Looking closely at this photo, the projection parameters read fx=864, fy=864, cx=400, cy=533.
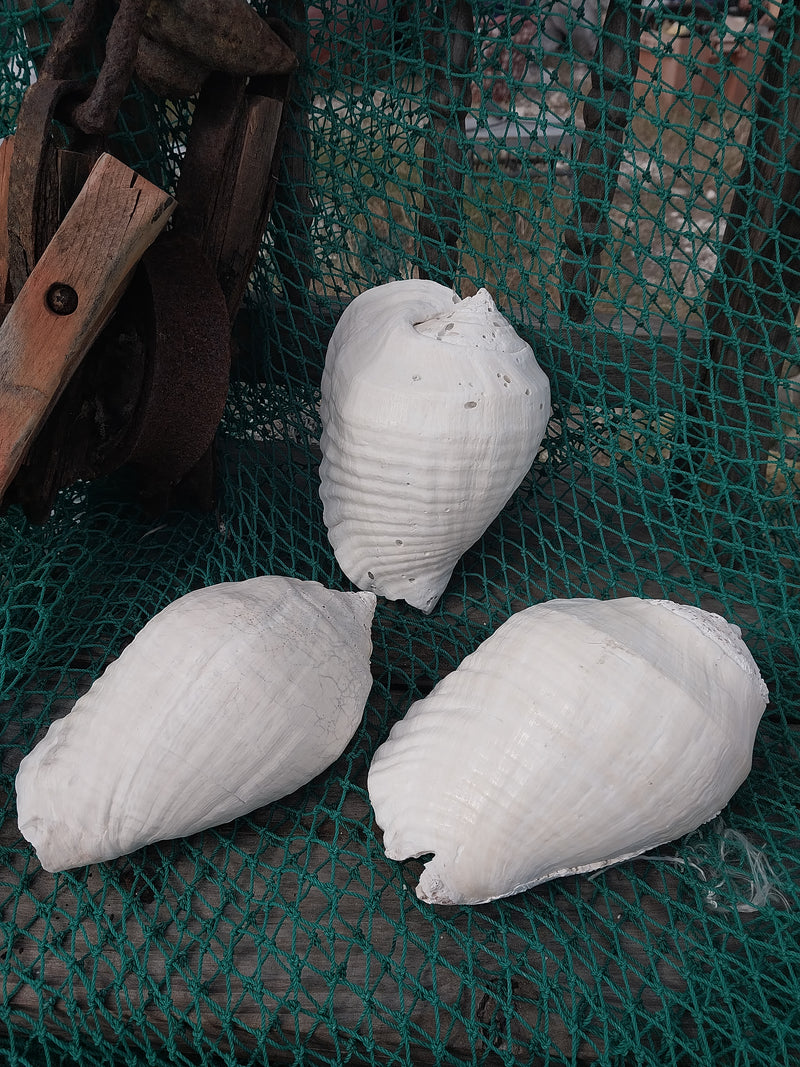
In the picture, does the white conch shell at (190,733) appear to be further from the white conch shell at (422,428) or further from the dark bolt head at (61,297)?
the dark bolt head at (61,297)

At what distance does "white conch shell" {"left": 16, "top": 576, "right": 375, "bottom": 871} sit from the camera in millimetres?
921

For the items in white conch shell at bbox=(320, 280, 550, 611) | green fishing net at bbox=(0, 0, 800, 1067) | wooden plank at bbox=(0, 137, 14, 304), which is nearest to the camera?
green fishing net at bbox=(0, 0, 800, 1067)

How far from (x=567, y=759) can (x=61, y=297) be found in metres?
0.75

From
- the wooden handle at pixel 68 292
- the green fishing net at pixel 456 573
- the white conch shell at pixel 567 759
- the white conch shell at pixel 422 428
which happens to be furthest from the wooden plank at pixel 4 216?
the white conch shell at pixel 567 759

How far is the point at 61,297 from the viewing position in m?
0.96

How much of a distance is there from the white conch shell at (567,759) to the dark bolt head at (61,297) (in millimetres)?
624

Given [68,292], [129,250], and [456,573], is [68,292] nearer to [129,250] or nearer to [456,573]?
[129,250]

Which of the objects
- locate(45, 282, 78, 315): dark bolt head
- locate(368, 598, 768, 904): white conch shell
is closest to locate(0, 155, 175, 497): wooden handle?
locate(45, 282, 78, 315): dark bolt head

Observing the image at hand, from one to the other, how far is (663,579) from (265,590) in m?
0.59

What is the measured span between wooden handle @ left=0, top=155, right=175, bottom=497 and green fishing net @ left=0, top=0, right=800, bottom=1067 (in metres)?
0.31


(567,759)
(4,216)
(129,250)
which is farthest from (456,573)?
(4,216)

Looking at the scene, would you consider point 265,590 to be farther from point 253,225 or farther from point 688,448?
point 688,448

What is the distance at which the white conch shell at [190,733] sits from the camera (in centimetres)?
92

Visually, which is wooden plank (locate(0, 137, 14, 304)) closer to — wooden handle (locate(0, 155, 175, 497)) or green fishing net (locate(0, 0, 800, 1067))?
wooden handle (locate(0, 155, 175, 497))
